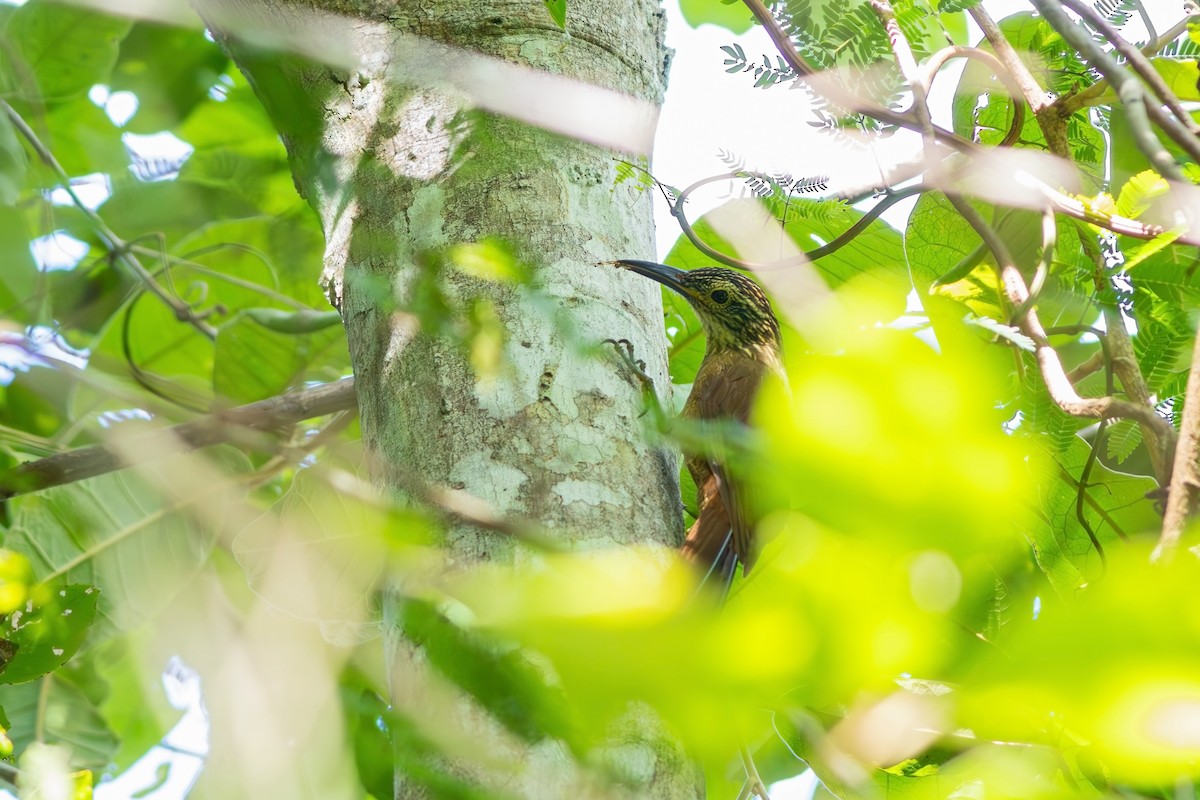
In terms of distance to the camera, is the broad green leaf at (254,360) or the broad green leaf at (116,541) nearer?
the broad green leaf at (116,541)

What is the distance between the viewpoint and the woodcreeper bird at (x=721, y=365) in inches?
96.5

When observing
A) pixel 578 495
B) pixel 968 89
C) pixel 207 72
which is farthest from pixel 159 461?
pixel 207 72

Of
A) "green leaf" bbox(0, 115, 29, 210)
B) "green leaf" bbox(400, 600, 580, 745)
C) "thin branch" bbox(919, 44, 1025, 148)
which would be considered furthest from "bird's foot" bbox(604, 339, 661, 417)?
"green leaf" bbox(0, 115, 29, 210)

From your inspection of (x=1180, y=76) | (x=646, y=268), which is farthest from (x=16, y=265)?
(x=1180, y=76)

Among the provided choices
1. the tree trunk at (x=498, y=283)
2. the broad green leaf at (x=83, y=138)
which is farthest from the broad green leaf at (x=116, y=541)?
the broad green leaf at (x=83, y=138)

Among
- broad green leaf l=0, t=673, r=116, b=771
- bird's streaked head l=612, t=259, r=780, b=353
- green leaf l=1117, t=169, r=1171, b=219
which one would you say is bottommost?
broad green leaf l=0, t=673, r=116, b=771

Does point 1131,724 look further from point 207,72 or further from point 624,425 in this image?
point 207,72

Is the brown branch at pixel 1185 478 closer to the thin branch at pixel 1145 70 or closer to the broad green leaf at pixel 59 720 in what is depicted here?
the thin branch at pixel 1145 70

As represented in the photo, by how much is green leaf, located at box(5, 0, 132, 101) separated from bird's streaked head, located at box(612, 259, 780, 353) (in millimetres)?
2326

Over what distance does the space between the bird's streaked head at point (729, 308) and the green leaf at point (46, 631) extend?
6.59 ft

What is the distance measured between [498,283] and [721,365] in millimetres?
1655

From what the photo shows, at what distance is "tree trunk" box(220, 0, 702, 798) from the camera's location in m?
1.74

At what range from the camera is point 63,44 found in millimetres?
3963

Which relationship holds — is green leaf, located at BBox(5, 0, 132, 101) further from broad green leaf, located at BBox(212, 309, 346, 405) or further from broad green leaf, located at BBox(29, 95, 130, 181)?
broad green leaf, located at BBox(212, 309, 346, 405)
